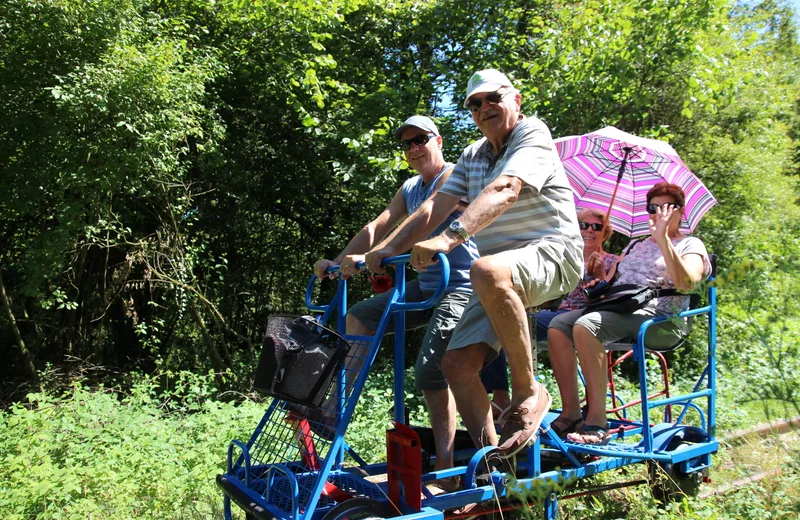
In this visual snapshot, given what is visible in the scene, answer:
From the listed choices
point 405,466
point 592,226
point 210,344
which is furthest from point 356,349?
point 210,344

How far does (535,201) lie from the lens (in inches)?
125

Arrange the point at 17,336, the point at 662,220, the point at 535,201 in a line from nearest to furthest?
the point at 535,201 → the point at 662,220 → the point at 17,336

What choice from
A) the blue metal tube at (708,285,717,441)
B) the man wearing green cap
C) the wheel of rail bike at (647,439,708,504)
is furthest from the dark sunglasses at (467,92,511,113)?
the wheel of rail bike at (647,439,708,504)

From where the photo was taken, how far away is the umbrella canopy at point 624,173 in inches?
188

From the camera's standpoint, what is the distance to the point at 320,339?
2934 millimetres

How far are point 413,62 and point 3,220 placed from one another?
5638mm

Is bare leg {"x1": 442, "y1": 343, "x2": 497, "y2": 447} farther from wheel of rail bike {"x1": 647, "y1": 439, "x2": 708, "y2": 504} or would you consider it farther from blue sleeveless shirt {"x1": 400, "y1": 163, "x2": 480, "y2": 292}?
wheel of rail bike {"x1": 647, "y1": 439, "x2": 708, "y2": 504}

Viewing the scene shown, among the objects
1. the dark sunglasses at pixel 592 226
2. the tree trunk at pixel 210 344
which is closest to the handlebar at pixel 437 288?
the dark sunglasses at pixel 592 226

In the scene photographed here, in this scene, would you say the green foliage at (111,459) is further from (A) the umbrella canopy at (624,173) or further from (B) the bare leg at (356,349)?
(A) the umbrella canopy at (624,173)

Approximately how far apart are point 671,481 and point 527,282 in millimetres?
1745

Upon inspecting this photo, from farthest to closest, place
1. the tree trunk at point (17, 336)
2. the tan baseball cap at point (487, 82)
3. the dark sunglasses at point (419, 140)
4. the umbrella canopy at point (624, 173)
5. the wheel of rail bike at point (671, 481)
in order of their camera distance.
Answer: the tree trunk at point (17, 336)
the umbrella canopy at point (624, 173)
the wheel of rail bike at point (671, 481)
the dark sunglasses at point (419, 140)
the tan baseball cap at point (487, 82)

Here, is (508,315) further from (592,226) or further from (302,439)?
(592,226)

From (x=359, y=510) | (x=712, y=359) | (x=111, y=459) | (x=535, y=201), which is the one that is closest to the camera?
(x=359, y=510)

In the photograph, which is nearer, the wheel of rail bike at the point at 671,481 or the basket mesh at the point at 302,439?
the basket mesh at the point at 302,439
